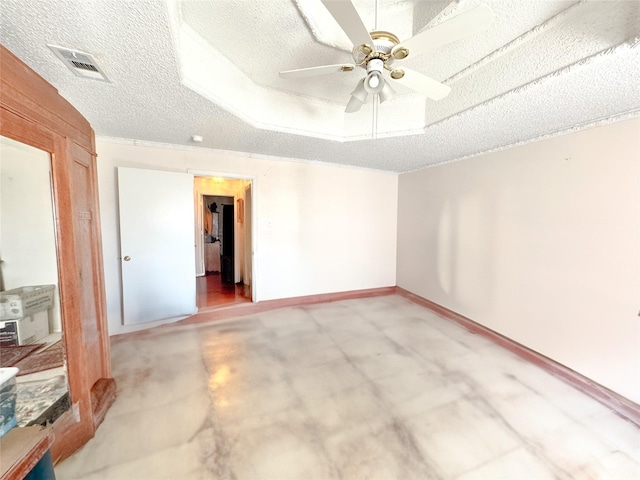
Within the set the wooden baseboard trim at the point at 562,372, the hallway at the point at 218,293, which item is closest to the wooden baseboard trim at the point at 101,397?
the hallway at the point at 218,293

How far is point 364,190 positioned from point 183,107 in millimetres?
3094

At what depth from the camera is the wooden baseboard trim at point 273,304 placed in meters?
3.56

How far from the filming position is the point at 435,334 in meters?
3.26

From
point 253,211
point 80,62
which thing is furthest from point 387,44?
point 253,211

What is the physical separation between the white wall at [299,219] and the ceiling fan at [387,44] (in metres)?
2.24

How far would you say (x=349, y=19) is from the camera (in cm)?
119

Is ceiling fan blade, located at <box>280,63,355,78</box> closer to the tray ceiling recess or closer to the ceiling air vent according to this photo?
the tray ceiling recess

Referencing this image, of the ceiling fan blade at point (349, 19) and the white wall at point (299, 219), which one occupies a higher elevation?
the ceiling fan blade at point (349, 19)

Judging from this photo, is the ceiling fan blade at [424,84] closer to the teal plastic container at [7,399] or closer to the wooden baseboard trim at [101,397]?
the teal plastic container at [7,399]

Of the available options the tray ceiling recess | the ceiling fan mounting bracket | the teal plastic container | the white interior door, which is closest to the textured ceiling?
the tray ceiling recess

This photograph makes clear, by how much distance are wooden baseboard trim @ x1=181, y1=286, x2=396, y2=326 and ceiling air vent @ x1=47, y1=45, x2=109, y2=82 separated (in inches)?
110

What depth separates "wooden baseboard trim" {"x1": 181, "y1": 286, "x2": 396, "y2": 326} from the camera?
3.56m

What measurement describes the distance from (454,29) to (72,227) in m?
2.37

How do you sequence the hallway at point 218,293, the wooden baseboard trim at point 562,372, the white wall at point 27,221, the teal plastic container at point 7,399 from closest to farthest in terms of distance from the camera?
the teal plastic container at point 7,399 < the white wall at point 27,221 < the wooden baseboard trim at point 562,372 < the hallway at point 218,293
